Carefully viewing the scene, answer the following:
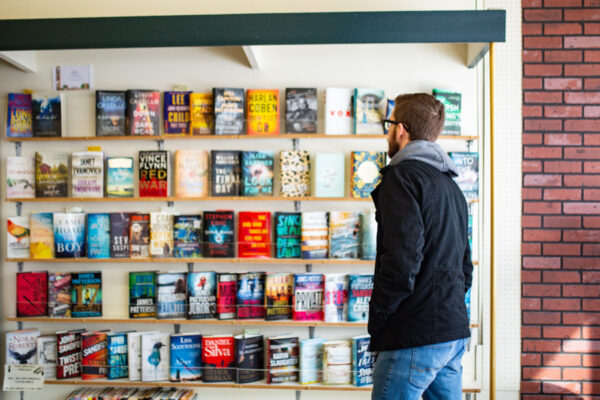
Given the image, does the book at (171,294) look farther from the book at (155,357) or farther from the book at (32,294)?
the book at (32,294)

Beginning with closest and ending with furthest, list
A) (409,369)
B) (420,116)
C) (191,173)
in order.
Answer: (409,369) → (420,116) → (191,173)

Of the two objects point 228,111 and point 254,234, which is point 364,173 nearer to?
point 254,234

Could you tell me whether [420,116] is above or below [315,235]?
above

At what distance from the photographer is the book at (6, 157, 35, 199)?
10.4 ft

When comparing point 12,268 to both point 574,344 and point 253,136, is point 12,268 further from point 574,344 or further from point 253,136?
point 574,344

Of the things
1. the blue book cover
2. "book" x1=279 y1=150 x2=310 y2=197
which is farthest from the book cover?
the blue book cover

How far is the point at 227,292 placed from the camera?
311cm

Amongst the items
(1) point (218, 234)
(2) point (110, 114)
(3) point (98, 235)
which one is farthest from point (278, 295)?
(2) point (110, 114)

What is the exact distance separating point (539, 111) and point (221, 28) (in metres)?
2.11

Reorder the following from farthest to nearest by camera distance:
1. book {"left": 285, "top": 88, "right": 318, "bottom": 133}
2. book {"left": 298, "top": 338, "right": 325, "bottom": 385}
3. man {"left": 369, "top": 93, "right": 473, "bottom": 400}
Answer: book {"left": 285, "top": 88, "right": 318, "bottom": 133} < book {"left": 298, "top": 338, "right": 325, "bottom": 385} < man {"left": 369, "top": 93, "right": 473, "bottom": 400}

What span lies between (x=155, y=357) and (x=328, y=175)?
5.31ft

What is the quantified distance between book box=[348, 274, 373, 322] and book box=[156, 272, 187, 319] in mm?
1073

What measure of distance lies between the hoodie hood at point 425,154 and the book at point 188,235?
5.56 ft

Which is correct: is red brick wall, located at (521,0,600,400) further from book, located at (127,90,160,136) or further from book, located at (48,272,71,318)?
book, located at (48,272,71,318)
